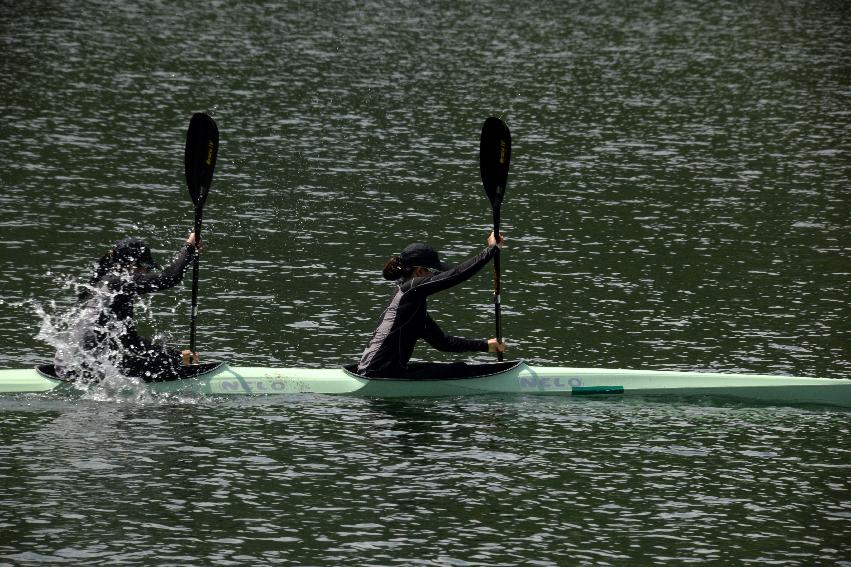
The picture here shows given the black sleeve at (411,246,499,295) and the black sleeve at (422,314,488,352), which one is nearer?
the black sleeve at (411,246,499,295)

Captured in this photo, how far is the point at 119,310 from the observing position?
71.5 feet

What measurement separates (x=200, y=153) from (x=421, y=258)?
171 inches

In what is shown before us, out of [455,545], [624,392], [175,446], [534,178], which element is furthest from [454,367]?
[534,178]

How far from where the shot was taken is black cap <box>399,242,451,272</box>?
72.1 feet

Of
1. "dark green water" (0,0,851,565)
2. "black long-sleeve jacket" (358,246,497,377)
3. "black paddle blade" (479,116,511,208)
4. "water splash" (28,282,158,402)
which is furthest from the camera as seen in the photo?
"black paddle blade" (479,116,511,208)

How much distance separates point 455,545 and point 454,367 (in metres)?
5.65

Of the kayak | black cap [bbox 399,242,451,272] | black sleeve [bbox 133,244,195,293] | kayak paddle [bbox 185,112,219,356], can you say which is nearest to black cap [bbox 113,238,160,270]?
black sleeve [bbox 133,244,195,293]

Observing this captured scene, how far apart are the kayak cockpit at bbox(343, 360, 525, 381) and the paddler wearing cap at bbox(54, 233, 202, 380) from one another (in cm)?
259

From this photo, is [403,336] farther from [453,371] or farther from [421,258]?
[421,258]

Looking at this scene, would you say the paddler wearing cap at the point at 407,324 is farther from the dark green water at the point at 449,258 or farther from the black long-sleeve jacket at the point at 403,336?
the dark green water at the point at 449,258

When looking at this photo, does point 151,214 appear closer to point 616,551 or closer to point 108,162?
point 108,162

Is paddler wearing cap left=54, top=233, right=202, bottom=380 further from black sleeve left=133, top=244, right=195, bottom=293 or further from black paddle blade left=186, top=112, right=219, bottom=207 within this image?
black paddle blade left=186, top=112, right=219, bottom=207

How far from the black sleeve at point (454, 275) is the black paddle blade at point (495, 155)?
8.64 ft

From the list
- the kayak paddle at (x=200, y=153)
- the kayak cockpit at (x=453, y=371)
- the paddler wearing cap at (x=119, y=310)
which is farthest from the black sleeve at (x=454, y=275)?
the kayak paddle at (x=200, y=153)
